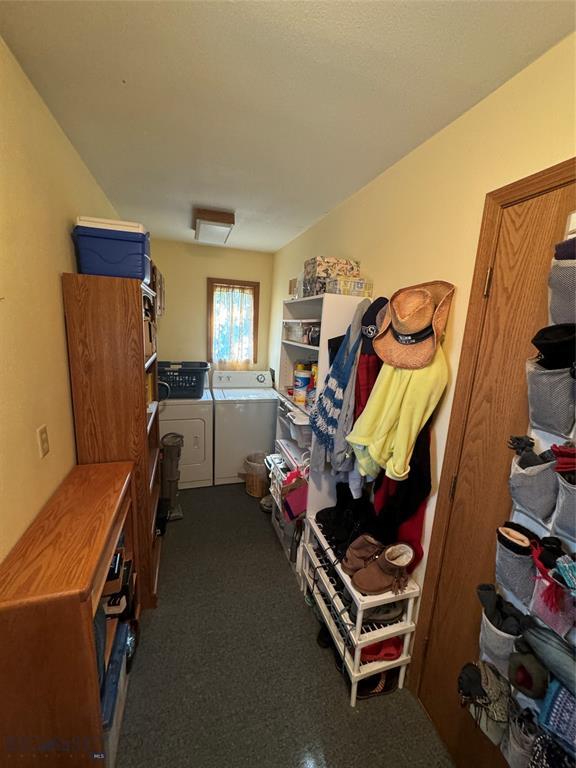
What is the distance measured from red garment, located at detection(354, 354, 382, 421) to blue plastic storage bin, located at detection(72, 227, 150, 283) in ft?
3.89

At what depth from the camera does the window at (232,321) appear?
3637mm

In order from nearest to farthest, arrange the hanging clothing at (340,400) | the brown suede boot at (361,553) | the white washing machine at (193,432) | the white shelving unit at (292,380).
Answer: the brown suede boot at (361,553), the hanging clothing at (340,400), the white shelving unit at (292,380), the white washing machine at (193,432)

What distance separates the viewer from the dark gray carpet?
1.23 meters

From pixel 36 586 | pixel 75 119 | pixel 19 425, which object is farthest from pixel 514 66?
pixel 36 586

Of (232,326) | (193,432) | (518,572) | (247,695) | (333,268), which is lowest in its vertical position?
(247,695)

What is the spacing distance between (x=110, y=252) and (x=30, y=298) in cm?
52

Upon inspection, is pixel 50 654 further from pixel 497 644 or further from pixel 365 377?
pixel 365 377

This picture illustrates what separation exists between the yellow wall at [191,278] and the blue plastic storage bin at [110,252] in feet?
6.52

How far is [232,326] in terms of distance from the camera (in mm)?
3740

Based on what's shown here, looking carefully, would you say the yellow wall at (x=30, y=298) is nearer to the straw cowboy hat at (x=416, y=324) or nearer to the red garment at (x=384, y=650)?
the straw cowboy hat at (x=416, y=324)

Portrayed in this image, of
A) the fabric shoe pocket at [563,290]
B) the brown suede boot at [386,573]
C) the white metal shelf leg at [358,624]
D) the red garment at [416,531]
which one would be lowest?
the white metal shelf leg at [358,624]

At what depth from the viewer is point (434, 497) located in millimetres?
1338

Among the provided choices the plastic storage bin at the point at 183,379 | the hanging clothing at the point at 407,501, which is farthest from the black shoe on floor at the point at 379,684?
the plastic storage bin at the point at 183,379

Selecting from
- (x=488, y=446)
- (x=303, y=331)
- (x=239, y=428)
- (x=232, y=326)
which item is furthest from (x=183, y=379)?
(x=488, y=446)
